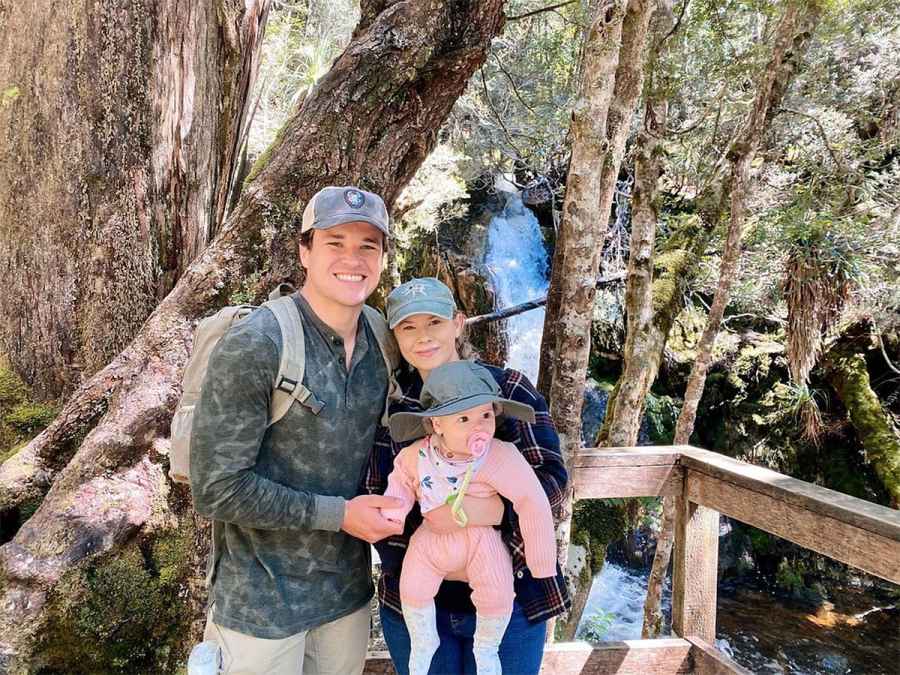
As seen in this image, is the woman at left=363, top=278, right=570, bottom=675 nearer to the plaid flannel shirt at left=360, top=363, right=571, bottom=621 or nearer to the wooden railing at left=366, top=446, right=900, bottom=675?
the plaid flannel shirt at left=360, top=363, right=571, bottom=621

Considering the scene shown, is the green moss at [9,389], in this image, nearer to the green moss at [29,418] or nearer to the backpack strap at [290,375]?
the green moss at [29,418]

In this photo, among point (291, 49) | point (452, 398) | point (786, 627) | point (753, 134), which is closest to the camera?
point (452, 398)

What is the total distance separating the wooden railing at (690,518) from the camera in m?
2.16

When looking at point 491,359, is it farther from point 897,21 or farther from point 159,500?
point 159,500

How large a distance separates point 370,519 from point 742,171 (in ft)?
14.2

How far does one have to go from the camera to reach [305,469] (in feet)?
5.41

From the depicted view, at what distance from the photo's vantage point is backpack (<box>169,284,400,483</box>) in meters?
1.56

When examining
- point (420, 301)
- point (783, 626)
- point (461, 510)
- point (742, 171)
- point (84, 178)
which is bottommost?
point (783, 626)

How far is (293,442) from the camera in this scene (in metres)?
1.63

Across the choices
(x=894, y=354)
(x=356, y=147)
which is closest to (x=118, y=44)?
(x=356, y=147)

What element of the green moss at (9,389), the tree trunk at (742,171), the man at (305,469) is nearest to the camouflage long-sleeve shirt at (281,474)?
the man at (305,469)

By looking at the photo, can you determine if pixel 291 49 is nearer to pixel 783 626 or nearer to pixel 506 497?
pixel 783 626

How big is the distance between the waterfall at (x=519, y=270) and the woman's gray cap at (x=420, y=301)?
25.0 ft

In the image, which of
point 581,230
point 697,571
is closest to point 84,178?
point 581,230
